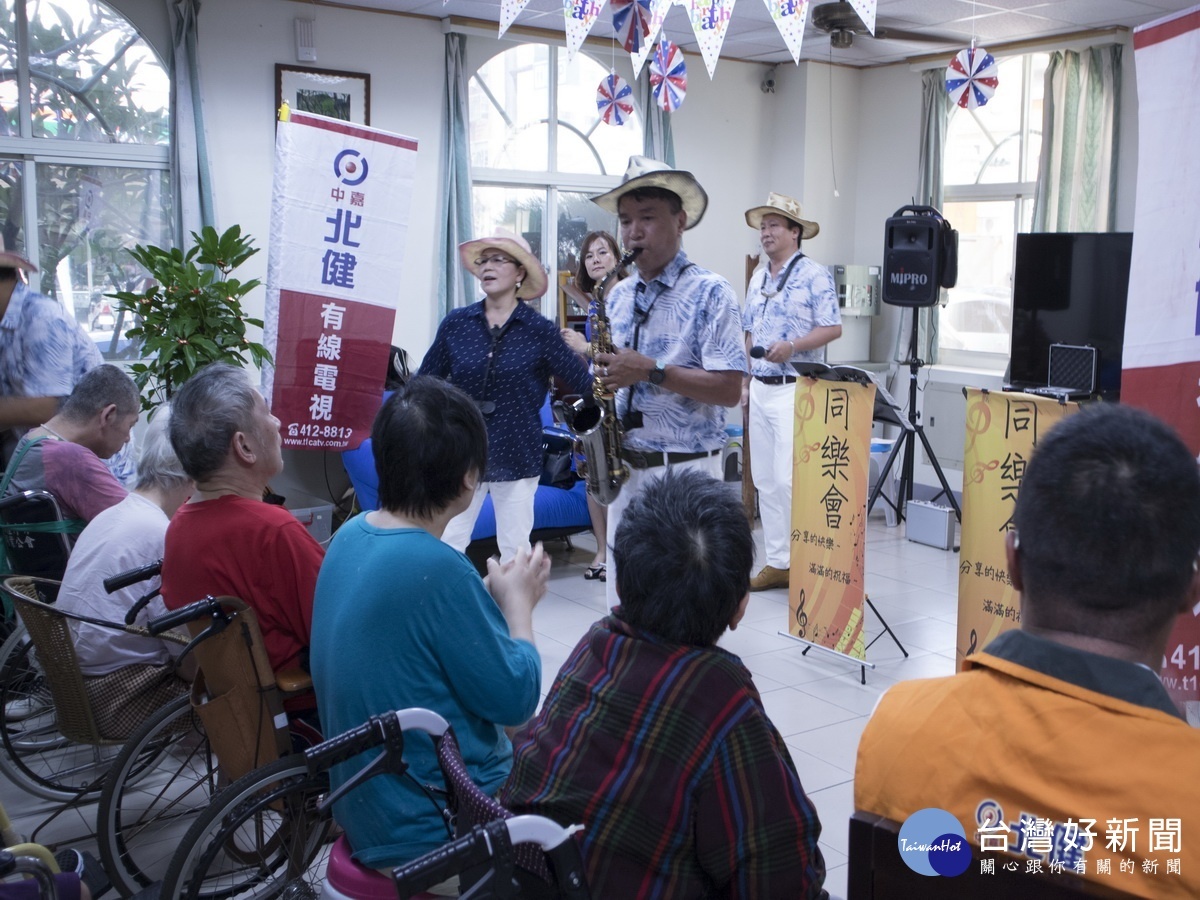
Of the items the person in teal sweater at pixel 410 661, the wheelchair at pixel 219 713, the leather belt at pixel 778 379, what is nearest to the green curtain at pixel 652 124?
the leather belt at pixel 778 379

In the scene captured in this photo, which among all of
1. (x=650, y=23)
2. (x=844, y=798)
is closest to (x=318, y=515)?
(x=650, y=23)

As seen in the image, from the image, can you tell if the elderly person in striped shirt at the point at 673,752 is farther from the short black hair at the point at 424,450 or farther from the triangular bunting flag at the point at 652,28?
the triangular bunting flag at the point at 652,28

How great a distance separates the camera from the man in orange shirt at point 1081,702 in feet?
3.36

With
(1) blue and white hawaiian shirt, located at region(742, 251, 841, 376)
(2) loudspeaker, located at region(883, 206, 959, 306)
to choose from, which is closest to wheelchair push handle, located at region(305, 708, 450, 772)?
(1) blue and white hawaiian shirt, located at region(742, 251, 841, 376)

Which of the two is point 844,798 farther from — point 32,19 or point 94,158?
point 32,19

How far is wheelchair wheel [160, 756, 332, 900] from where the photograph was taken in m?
1.91

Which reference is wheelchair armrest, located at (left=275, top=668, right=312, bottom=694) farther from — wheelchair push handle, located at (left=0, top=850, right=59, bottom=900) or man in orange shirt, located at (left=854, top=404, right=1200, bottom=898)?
man in orange shirt, located at (left=854, top=404, right=1200, bottom=898)

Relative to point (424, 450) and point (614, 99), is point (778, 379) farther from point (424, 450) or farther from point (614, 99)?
point (424, 450)

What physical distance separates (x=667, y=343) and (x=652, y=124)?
16.1 ft

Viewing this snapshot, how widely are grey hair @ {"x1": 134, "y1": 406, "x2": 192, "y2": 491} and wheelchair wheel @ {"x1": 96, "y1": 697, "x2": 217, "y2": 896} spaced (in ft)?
2.05

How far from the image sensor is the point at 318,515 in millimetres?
5617

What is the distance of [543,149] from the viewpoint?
296 inches

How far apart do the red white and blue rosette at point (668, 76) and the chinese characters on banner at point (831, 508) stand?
3.08 m

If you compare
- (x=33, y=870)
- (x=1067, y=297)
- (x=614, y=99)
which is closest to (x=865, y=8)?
(x=1067, y=297)
